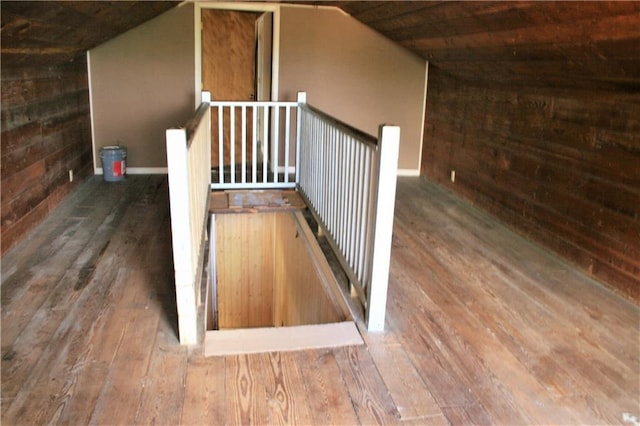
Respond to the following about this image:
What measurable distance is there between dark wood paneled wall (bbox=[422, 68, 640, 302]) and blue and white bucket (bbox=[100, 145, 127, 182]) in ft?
12.3

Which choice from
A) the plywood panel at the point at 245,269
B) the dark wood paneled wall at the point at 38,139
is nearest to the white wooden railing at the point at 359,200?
the plywood panel at the point at 245,269

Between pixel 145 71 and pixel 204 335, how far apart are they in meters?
4.26

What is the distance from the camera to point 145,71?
5.93 m

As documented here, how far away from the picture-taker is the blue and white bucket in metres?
5.74

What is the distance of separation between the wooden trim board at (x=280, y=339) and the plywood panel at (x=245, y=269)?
2.35m

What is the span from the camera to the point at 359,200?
2961 mm

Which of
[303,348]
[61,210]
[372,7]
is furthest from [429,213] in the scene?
[61,210]

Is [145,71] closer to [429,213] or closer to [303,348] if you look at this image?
[429,213]

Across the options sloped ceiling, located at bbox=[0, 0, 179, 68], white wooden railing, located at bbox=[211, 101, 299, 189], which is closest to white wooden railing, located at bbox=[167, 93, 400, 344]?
white wooden railing, located at bbox=[211, 101, 299, 189]

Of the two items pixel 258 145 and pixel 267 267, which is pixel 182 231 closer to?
pixel 267 267

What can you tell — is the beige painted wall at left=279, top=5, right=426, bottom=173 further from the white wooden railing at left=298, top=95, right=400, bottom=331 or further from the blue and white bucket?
the white wooden railing at left=298, top=95, right=400, bottom=331

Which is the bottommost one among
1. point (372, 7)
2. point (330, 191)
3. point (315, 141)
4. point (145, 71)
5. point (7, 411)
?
point (7, 411)

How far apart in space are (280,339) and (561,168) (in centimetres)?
258

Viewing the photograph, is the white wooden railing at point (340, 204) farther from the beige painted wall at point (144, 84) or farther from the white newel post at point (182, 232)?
the beige painted wall at point (144, 84)
